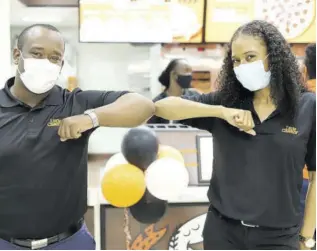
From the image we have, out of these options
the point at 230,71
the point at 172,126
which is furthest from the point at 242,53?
the point at 172,126

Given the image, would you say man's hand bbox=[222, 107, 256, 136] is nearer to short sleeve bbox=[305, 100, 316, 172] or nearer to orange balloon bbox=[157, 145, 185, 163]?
short sleeve bbox=[305, 100, 316, 172]

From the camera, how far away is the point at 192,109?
6.39ft

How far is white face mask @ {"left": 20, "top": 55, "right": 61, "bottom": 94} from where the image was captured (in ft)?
5.97

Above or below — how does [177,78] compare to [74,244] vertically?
above

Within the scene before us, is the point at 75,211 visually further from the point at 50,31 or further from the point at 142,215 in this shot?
the point at 142,215

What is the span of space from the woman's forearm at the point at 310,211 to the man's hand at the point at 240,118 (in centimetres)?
43

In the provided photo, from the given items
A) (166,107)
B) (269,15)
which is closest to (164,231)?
(166,107)

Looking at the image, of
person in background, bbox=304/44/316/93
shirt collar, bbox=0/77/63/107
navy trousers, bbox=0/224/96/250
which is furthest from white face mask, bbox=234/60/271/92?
person in background, bbox=304/44/316/93

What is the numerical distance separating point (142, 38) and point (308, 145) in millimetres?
2866

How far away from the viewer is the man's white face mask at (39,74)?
1819 mm

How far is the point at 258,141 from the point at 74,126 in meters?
0.75

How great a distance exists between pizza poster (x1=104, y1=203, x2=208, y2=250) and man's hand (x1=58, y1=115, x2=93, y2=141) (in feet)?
5.11

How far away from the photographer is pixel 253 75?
6.27 feet

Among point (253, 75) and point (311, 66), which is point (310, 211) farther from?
→ point (311, 66)
